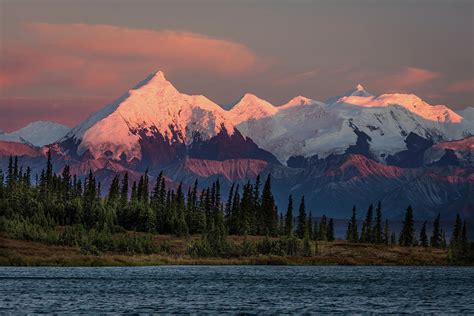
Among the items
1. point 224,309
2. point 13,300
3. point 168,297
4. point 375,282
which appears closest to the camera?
point 224,309

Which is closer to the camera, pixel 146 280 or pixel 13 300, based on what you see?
pixel 13 300

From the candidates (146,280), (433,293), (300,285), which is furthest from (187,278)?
(433,293)

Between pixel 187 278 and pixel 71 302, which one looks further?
pixel 187 278

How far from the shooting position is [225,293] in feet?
459

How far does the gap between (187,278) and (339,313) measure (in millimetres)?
76922

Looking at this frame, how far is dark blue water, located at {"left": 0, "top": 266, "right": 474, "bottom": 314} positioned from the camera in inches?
4478

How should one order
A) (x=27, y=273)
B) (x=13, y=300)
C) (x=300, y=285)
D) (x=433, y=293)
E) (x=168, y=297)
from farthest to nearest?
(x=27, y=273) → (x=300, y=285) → (x=433, y=293) → (x=168, y=297) → (x=13, y=300)

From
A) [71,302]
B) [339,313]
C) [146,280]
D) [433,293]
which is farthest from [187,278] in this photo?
[339,313]

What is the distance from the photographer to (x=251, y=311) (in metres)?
110

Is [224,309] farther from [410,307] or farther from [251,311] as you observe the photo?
[410,307]

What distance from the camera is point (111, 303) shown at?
119000 millimetres

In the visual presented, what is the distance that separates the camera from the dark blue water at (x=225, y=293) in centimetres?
11375

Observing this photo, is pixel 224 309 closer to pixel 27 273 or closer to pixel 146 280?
pixel 146 280

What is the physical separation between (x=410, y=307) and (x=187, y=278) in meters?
70.7
